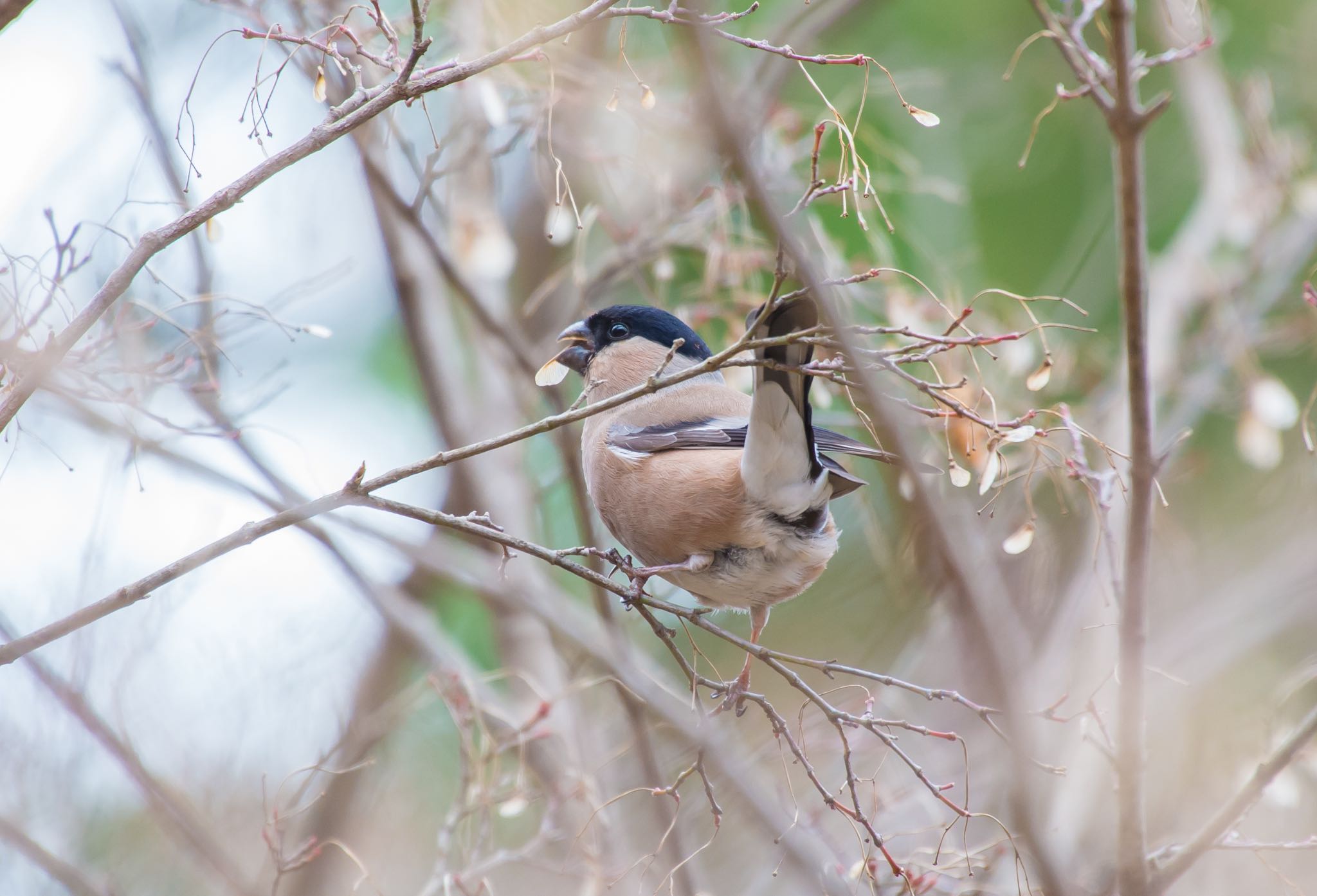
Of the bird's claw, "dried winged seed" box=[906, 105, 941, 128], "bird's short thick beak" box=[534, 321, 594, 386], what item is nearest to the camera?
"dried winged seed" box=[906, 105, 941, 128]

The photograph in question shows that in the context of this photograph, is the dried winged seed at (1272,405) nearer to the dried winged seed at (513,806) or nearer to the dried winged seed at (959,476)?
the dried winged seed at (959,476)

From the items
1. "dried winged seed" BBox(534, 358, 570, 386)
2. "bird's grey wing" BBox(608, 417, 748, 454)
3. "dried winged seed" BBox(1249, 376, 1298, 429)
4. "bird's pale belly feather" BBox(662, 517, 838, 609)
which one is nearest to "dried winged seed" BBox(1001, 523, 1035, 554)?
"bird's pale belly feather" BBox(662, 517, 838, 609)

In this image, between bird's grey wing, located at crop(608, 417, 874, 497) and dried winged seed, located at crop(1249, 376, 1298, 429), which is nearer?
bird's grey wing, located at crop(608, 417, 874, 497)

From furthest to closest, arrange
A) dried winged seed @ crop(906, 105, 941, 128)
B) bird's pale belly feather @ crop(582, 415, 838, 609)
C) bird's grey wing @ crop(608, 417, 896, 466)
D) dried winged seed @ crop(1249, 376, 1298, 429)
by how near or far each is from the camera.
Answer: dried winged seed @ crop(1249, 376, 1298, 429), bird's grey wing @ crop(608, 417, 896, 466), bird's pale belly feather @ crop(582, 415, 838, 609), dried winged seed @ crop(906, 105, 941, 128)

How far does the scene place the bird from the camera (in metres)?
2.96

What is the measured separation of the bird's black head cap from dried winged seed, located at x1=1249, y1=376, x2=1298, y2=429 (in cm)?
227

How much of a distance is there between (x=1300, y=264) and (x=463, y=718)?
6.04 metres

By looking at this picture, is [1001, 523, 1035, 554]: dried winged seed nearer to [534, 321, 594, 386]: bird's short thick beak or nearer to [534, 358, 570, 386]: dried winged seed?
[534, 358, 570, 386]: dried winged seed

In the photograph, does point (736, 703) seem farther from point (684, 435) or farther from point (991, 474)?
point (991, 474)

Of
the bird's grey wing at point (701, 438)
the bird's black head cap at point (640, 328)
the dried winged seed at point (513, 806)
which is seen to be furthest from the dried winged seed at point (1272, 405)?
the dried winged seed at point (513, 806)

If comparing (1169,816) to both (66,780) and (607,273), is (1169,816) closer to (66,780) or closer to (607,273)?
(607,273)

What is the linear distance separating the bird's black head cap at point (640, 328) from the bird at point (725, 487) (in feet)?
0.99

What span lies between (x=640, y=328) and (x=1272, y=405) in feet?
8.41

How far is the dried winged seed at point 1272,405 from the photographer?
14.5 feet
